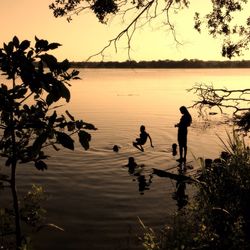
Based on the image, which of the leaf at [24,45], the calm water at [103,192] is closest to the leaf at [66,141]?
the leaf at [24,45]

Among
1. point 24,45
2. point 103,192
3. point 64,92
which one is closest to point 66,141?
point 64,92

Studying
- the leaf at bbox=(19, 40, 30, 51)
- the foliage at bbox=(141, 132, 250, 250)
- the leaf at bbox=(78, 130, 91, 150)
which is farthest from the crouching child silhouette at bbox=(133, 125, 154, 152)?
the leaf at bbox=(78, 130, 91, 150)

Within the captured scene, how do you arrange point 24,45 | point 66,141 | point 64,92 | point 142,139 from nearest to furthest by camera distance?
point 66,141
point 64,92
point 24,45
point 142,139

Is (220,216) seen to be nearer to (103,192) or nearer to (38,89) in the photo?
(38,89)

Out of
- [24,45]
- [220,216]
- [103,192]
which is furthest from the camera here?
[103,192]

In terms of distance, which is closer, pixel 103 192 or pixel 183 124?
pixel 103 192

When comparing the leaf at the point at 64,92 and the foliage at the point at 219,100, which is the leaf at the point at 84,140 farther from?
the foliage at the point at 219,100

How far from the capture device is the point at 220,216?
7.43 metres

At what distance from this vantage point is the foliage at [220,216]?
6727 mm

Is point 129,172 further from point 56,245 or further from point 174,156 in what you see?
point 56,245

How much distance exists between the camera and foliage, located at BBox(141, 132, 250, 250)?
6.73 meters

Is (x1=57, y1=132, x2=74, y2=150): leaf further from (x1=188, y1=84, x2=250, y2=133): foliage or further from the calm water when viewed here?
(x1=188, y1=84, x2=250, y2=133): foliage

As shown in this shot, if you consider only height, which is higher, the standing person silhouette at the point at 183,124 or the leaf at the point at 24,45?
the leaf at the point at 24,45

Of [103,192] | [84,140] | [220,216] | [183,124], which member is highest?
[84,140]
